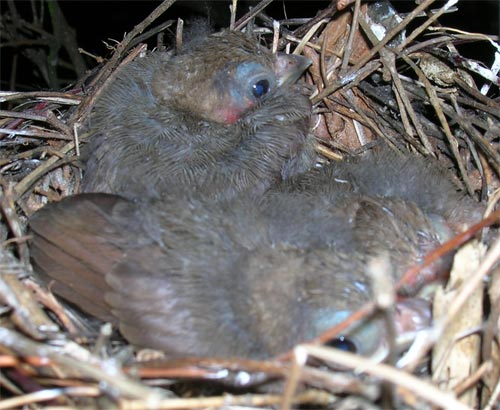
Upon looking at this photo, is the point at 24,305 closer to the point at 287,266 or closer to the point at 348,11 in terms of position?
the point at 287,266

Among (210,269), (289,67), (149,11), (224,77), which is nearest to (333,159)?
(289,67)

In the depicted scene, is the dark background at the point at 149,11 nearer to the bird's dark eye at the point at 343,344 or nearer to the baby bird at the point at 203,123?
the baby bird at the point at 203,123

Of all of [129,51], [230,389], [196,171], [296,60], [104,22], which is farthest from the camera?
[104,22]

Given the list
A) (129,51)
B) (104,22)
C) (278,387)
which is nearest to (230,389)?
(278,387)

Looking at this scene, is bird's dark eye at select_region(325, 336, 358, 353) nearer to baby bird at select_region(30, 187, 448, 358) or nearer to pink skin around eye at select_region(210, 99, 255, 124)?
baby bird at select_region(30, 187, 448, 358)

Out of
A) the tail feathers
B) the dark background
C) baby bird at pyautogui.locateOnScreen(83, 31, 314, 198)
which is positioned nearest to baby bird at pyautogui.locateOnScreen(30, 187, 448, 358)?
the tail feathers

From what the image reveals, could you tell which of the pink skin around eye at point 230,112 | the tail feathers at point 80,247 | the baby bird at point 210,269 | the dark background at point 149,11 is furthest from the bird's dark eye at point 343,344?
the dark background at point 149,11

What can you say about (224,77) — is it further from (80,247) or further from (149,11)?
(149,11)
